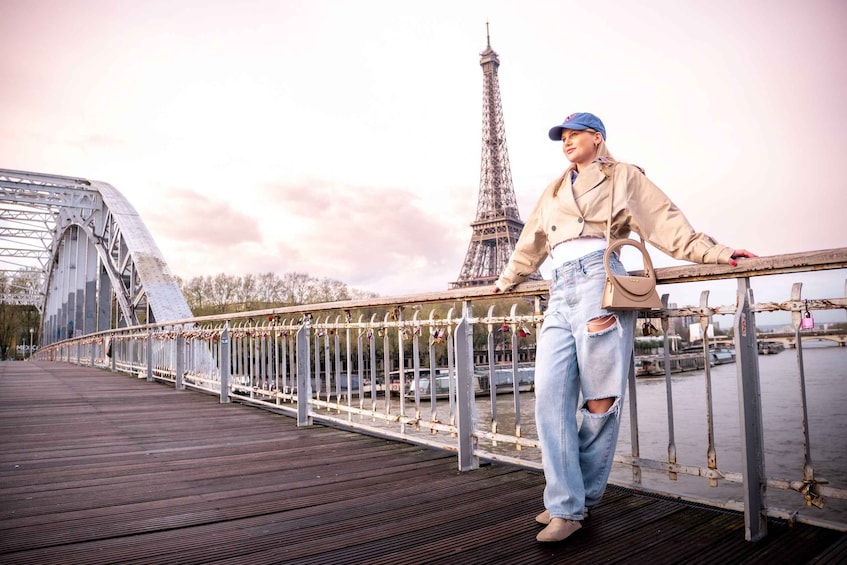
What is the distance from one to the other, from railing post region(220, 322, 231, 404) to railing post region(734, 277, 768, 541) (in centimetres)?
538

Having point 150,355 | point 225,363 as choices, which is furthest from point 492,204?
point 225,363

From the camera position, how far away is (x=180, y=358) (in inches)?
323

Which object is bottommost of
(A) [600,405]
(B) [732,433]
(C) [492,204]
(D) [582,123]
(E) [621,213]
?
(B) [732,433]

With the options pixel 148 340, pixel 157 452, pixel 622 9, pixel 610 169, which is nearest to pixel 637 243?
pixel 610 169

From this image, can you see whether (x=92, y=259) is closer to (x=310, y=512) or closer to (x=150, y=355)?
(x=150, y=355)

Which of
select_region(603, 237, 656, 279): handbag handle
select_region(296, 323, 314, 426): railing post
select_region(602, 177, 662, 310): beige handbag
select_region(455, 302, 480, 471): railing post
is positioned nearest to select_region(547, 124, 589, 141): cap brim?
select_region(602, 177, 662, 310): beige handbag

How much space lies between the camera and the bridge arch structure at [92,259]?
13102 millimetres

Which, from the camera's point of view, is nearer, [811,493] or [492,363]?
[811,493]

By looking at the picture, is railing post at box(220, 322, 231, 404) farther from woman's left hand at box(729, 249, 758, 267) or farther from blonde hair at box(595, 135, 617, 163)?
woman's left hand at box(729, 249, 758, 267)

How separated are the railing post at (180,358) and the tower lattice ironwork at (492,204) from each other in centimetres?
3621

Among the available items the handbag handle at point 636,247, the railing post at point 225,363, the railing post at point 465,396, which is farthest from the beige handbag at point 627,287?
the railing post at point 225,363

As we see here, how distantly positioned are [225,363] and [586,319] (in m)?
5.16

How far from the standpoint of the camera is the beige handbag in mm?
1965

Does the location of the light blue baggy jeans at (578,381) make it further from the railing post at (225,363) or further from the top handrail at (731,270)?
the railing post at (225,363)
